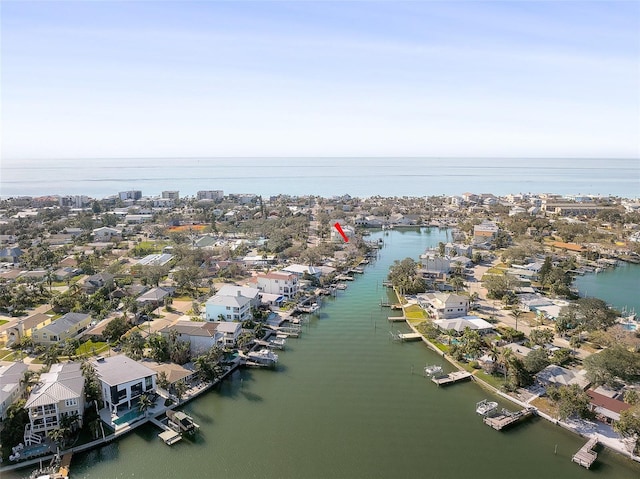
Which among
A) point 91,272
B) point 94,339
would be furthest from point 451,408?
Result: point 91,272

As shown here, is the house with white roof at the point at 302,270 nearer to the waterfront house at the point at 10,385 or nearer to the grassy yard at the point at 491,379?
the grassy yard at the point at 491,379

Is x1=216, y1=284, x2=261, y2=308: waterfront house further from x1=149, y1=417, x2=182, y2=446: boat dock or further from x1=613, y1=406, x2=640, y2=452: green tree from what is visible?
x1=613, y1=406, x2=640, y2=452: green tree

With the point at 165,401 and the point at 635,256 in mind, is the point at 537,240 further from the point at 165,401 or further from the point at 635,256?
the point at 165,401

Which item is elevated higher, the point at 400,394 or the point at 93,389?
the point at 93,389

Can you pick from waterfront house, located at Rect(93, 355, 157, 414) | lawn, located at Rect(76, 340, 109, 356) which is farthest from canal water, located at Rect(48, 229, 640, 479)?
lawn, located at Rect(76, 340, 109, 356)

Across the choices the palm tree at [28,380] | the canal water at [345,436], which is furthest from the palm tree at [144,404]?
the palm tree at [28,380]

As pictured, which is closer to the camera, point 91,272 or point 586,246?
point 91,272

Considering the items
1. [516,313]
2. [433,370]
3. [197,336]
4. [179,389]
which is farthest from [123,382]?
[516,313]
